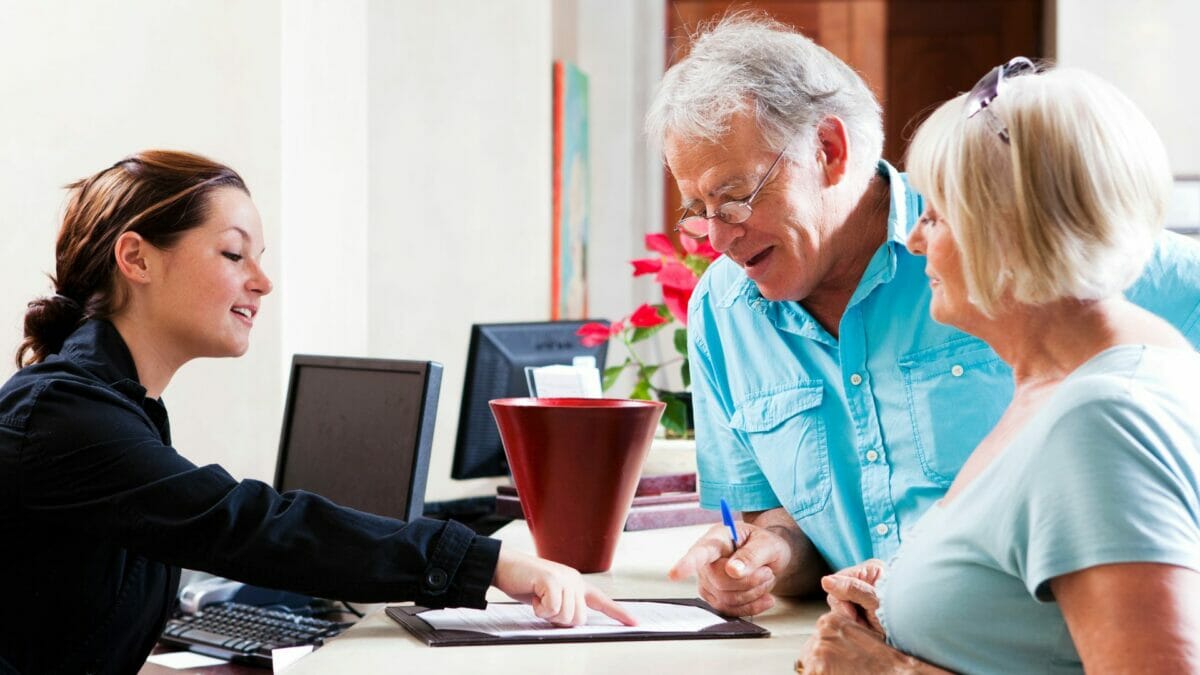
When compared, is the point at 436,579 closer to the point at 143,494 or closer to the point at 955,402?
the point at 143,494

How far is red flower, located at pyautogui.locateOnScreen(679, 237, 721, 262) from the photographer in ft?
7.78

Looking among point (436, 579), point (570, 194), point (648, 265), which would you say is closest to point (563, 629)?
point (436, 579)

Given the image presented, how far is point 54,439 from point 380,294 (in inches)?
92.9

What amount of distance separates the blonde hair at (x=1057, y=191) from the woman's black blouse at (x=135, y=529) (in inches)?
25.8

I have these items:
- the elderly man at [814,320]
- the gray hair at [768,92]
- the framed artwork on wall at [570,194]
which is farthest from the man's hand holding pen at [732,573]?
the framed artwork on wall at [570,194]

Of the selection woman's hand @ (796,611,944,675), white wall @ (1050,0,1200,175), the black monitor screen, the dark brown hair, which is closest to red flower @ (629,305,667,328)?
the black monitor screen

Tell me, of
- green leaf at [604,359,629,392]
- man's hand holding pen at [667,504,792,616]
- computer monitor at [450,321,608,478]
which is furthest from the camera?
green leaf at [604,359,629,392]

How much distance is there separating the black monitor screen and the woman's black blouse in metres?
0.42

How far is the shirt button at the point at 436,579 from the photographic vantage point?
1.39 m

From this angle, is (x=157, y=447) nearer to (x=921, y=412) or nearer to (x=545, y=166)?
(x=921, y=412)

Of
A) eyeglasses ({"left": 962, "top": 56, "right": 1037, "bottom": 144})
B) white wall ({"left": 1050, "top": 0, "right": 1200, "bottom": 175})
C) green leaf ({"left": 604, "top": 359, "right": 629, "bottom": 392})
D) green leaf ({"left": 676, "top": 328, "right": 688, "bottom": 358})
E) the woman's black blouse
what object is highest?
white wall ({"left": 1050, "top": 0, "right": 1200, "bottom": 175})

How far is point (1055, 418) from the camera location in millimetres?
931

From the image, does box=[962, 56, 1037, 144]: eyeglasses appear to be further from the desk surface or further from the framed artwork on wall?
the framed artwork on wall

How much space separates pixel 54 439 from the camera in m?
1.43
